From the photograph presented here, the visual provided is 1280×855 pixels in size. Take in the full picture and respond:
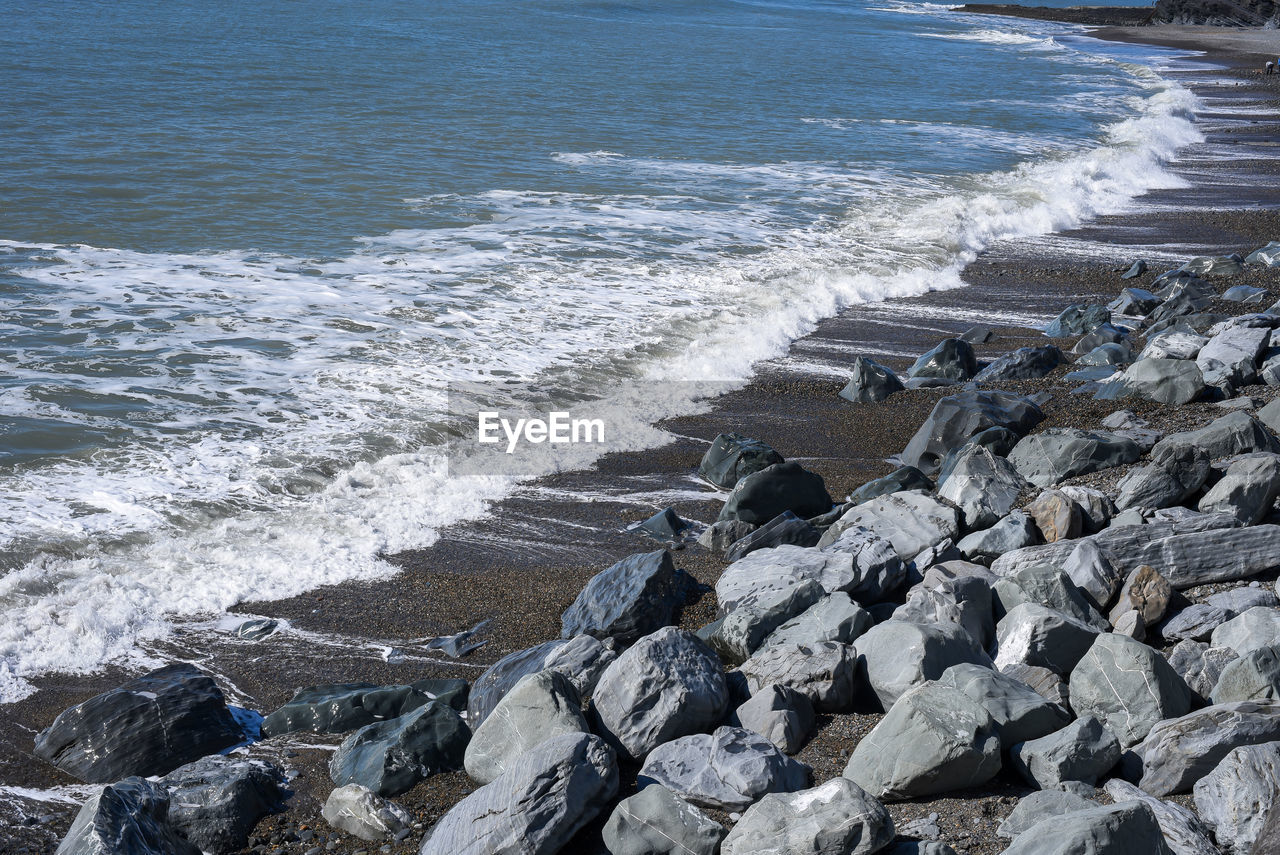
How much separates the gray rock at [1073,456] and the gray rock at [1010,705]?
2575 mm

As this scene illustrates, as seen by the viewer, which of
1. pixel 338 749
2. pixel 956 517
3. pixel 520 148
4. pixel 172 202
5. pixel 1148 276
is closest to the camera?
pixel 338 749

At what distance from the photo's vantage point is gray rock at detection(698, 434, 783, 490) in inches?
287

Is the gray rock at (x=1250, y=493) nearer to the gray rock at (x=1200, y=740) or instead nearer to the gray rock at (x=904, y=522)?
the gray rock at (x=904, y=522)

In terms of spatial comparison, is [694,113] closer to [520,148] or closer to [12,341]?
[520,148]

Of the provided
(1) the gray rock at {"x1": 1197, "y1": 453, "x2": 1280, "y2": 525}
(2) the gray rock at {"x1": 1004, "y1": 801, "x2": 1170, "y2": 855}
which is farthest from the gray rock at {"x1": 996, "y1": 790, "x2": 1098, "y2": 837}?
(1) the gray rock at {"x1": 1197, "y1": 453, "x2": 1280, "y2": 525}

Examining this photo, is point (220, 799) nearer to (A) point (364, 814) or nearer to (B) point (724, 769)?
(A) point (364, 814)

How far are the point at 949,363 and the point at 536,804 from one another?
21.9 feet

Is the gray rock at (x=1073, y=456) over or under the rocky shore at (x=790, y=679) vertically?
over

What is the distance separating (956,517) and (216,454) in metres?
5.22

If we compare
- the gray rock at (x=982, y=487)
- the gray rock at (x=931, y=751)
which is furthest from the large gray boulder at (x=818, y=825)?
the gray rock at (x=982, y=487)

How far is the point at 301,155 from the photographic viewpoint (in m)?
19.0

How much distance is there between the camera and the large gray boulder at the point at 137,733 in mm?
4504

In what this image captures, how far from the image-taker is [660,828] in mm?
3576

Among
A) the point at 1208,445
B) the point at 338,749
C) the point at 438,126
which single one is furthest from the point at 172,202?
the point at 1208,445
